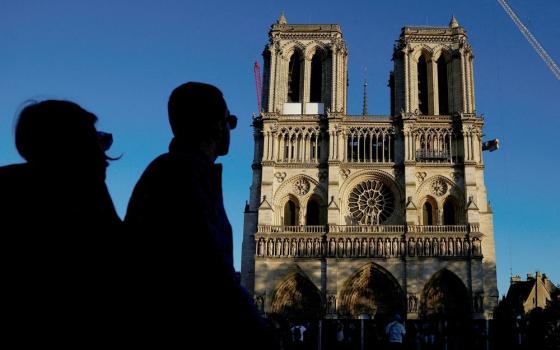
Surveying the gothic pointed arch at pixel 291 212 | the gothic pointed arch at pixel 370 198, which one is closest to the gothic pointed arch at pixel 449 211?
the gothic pointed arch at pixel 370 198

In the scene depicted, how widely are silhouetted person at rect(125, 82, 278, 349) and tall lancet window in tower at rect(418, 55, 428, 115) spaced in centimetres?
3783

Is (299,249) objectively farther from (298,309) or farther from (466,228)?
(466,228)

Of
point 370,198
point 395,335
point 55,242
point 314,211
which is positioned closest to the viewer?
point 55,242

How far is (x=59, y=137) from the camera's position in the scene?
2.30 metres

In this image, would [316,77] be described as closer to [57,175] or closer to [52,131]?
[52,131]

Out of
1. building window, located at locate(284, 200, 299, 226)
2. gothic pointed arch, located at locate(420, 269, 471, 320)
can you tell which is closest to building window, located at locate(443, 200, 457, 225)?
gothic pointed arch, located at locate(420, 269, 471, 320)

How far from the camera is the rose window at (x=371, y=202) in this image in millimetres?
37094

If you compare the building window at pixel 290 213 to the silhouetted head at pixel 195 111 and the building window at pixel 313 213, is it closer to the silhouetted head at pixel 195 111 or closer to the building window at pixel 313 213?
the building window at pixel 313 213

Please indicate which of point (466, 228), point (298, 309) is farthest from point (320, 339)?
point (466, 228)

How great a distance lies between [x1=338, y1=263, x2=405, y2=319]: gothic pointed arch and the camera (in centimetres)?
3416

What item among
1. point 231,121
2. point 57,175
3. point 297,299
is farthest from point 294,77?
point 57,175

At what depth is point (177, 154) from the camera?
2.44 m

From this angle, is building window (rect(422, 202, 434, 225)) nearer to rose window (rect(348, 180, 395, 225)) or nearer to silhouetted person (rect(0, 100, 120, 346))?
rose window (rect(348, 180, 395, 225))

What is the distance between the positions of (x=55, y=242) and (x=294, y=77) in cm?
3858
